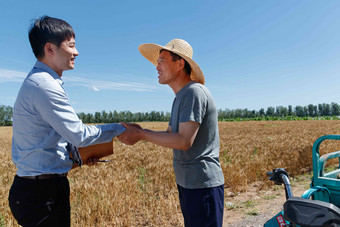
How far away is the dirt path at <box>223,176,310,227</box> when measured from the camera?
4.14 meters

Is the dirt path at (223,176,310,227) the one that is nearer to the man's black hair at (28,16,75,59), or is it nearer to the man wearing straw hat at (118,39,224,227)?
the man wearing straw hat at (118,39,224,227)

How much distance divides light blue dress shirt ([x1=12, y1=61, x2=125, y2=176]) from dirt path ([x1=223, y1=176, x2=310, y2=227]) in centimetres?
324

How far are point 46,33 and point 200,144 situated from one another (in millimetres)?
1443

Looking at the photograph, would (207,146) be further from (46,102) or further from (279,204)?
(279,204)

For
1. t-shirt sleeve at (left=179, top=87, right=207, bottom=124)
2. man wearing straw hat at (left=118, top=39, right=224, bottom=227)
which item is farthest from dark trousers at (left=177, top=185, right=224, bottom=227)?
t-shirt sleeve at (left=179, top=87, right=207, bottom=124)

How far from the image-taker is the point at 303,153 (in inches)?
334

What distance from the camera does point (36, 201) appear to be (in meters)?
1.76

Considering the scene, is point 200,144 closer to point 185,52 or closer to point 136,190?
point 185,52

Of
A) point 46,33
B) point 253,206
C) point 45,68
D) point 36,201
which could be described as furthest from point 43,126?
point 253,206

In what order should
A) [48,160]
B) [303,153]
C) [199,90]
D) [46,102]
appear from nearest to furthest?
[46,102] < [48,160] < [199,90] < [303,153]

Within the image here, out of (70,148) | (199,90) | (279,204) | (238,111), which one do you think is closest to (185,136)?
(199,90)

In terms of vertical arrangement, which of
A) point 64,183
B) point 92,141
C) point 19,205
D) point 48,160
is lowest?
point 19,205

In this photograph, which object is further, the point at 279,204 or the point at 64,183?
the point at 279,204

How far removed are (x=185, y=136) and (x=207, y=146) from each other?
245mm
